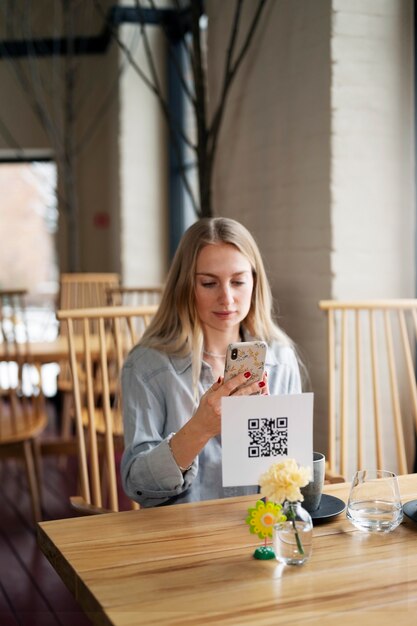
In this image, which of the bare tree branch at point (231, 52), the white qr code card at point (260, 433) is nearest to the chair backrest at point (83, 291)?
the bare tree branch at point (231, 52)

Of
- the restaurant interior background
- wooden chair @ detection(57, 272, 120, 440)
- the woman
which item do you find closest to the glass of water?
the woman

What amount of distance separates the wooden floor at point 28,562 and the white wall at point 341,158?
102 cm

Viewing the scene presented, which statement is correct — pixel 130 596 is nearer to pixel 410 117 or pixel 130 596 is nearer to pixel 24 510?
pixel 410 117

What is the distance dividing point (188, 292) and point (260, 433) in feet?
1.76

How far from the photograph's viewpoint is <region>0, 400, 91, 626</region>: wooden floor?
244 cm

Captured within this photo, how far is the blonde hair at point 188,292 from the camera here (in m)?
1.67

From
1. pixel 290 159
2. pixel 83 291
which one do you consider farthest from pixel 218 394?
pixel 83 291

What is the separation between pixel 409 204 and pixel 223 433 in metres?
1.72

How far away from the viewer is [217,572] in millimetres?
1060

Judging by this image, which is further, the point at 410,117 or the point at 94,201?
the point at 94,201

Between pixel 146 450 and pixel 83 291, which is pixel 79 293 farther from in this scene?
pixel 146 450

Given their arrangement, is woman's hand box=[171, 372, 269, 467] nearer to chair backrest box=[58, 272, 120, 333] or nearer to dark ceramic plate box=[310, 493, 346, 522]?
dark ceramic plate box=[310, 493, 346, 522]

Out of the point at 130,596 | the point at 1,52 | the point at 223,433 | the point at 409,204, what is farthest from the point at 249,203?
the point at 1,52

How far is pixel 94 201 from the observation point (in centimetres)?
636
